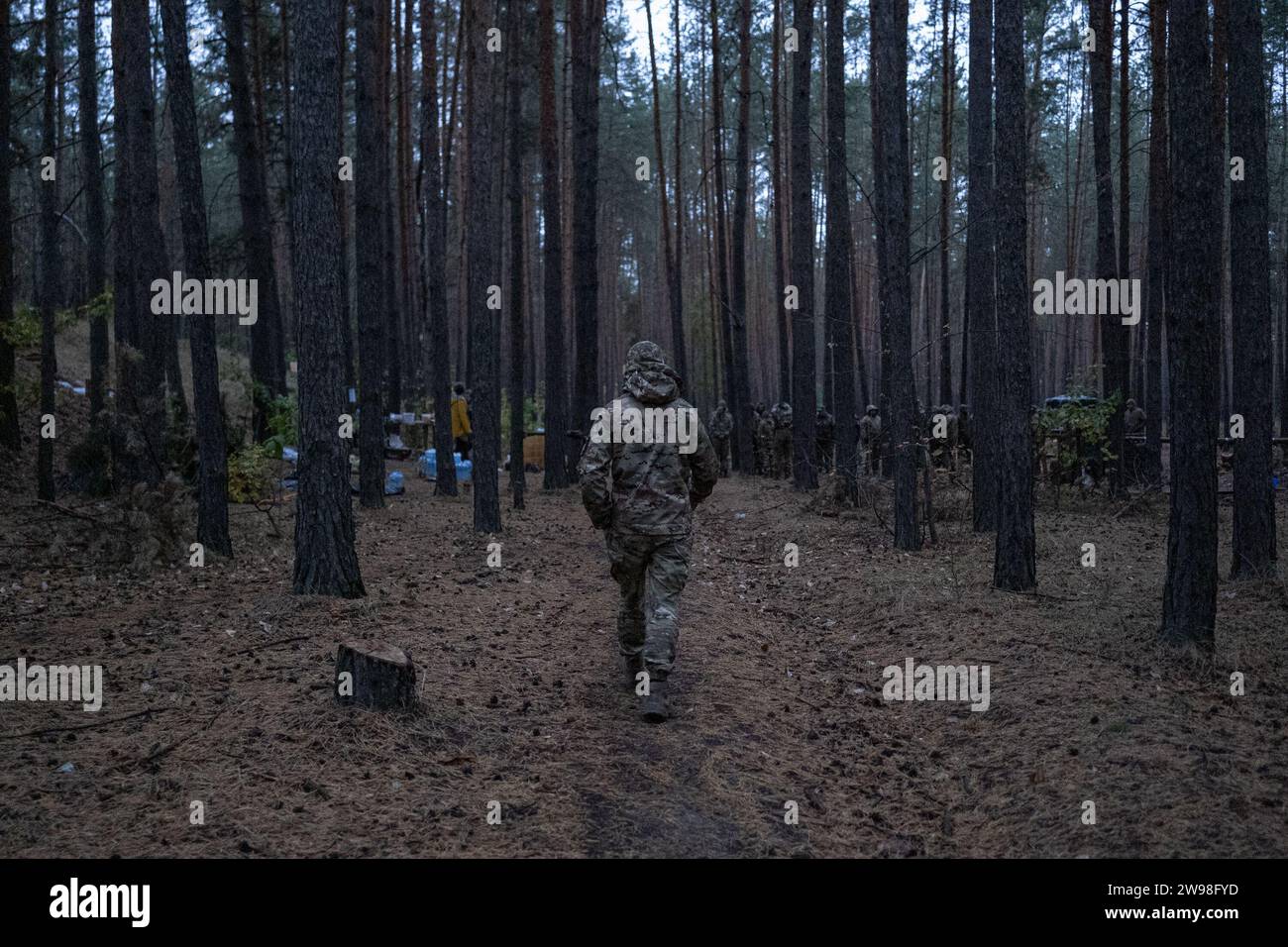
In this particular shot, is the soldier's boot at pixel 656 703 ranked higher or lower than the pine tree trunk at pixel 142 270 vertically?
lower

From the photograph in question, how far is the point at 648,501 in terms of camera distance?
6.92 metres

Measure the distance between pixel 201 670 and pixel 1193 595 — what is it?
6940 mm

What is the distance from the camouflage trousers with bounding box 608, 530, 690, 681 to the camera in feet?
22.1

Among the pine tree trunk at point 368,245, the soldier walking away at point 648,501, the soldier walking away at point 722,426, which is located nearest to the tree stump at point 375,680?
the soldier walking away at point 648,501

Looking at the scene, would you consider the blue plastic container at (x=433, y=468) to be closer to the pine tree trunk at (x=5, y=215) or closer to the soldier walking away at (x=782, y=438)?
the soldier walking away at (x=782, y=438)

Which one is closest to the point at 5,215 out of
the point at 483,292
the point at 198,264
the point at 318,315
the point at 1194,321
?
the point at 198,264

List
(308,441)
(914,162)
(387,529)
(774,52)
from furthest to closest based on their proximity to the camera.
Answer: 1. (914,162)
2. (774,52)
3. (387,529)
4. (308,441)

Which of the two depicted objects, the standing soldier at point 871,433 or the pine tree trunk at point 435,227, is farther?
the standing soldier at point 871,433

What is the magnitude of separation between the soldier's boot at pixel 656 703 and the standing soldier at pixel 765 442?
788 inches

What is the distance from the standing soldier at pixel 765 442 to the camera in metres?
27.1

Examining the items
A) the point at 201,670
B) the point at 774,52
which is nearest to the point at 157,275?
the point at 201,670

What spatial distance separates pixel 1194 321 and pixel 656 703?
175 inches
